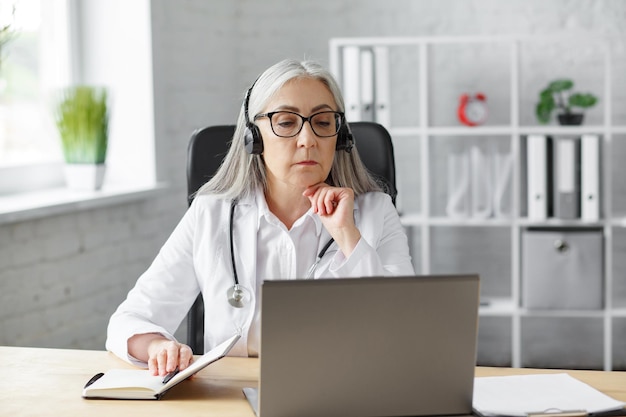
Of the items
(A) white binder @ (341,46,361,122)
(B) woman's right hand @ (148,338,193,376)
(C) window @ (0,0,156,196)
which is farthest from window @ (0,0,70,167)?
(B) woman's right hand @ (148,338,193,376)

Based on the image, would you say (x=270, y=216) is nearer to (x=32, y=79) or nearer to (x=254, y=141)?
(x=254, y=141)

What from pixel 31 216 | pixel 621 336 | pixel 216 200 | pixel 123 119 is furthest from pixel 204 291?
pixel 621 336

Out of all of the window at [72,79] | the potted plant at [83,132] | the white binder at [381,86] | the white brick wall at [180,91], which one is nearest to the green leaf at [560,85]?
the white brick wall at [180,91]

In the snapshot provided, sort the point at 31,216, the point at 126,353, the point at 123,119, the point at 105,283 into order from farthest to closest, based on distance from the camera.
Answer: the point at 123,119
the point at 105,283
the point at 31,216
the point at 126,353

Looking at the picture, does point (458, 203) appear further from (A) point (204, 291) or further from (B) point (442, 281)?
(B) point (442, 281)

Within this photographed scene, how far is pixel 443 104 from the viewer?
13.6 ft

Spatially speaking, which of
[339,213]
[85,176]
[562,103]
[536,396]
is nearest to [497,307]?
[562,103]

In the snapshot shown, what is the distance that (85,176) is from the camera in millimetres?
3287

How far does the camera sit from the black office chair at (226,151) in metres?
2.18

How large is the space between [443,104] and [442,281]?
2.96 m

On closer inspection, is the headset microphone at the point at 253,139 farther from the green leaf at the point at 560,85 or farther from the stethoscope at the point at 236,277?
the green leaf at the point at 560,85

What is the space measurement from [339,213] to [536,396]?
635mm

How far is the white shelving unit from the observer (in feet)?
12.4

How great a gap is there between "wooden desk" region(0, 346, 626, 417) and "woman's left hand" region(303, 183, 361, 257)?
1.16 ft
